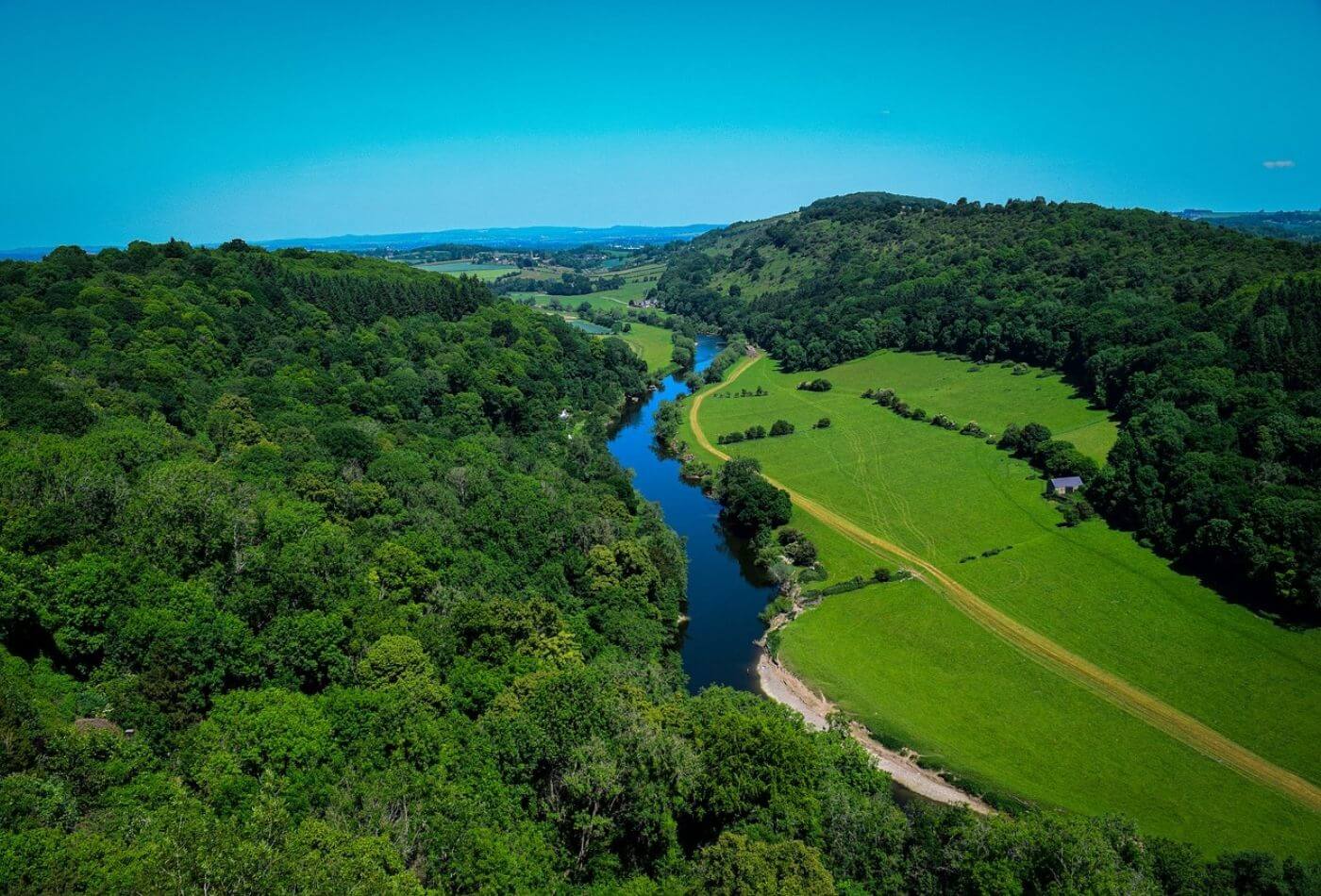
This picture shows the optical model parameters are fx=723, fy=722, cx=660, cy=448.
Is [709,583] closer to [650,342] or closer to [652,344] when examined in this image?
[652,344]

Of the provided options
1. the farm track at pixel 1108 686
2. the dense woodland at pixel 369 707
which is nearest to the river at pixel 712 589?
the dense woodland at pixel 369 707

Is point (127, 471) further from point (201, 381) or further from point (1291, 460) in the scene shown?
point (1291, 460)

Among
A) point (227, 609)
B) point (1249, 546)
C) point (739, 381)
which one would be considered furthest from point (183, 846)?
point (739, 381)

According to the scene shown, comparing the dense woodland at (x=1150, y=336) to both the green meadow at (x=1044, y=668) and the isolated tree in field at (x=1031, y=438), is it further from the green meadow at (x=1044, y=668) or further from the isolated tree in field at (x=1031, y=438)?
the isolated tree in field at (x=1031, y=438)

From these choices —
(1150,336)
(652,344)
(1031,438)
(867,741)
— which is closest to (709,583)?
(867,741)

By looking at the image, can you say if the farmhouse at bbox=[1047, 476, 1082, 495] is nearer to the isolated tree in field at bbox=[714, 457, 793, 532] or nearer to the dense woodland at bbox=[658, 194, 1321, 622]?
the dense woodland at bbox=[658, 194, 1321, 622]
